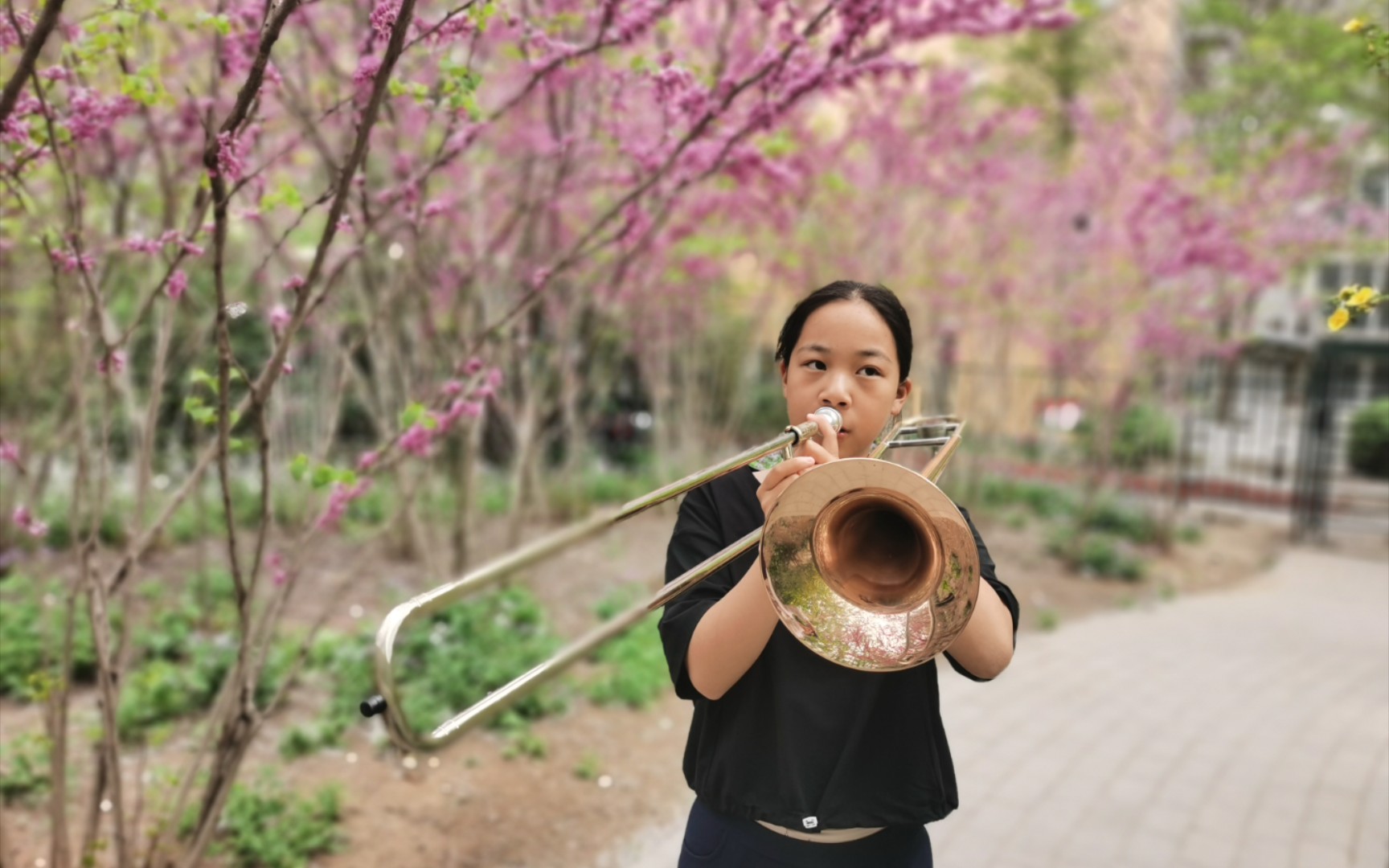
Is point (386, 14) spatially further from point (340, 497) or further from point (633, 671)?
point (633, 671)

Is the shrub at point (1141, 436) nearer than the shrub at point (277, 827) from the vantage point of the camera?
No

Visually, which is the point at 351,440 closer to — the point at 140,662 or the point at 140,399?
the point at 140,399

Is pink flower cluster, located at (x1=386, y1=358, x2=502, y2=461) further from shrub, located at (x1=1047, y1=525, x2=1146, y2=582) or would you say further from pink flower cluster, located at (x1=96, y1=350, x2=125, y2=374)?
shrub, located at (x1=1047, y1=525, x2=1146, y2=582)

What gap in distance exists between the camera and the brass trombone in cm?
130

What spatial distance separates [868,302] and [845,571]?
1.55 feet

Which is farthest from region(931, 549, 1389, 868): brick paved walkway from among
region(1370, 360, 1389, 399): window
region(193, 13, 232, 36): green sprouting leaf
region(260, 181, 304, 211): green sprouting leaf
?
region(1370, 360, 1389, 399): window

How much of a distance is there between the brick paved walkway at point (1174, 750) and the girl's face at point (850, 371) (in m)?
2.55

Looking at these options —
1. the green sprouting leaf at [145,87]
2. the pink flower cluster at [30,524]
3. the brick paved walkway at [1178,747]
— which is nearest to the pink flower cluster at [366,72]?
A: the green sprouting leaf at [145,87]

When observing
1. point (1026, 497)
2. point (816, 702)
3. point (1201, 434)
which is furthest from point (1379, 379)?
point (816, 702)

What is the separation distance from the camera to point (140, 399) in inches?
375

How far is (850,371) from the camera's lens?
1593 mm

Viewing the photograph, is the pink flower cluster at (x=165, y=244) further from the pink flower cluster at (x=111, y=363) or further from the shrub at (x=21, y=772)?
the shrub at (x=21, y=772)

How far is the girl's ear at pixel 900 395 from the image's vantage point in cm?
168

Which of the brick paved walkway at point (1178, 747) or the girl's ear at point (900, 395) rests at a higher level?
the girl's ear at point (900, 395)
